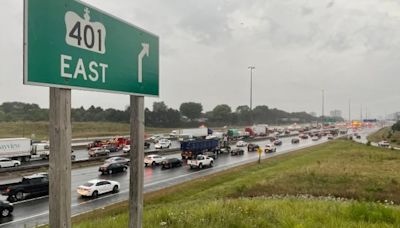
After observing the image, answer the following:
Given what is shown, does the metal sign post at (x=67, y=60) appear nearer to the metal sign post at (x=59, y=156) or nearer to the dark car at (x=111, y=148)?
the metal sign post at (x=59, y=156)

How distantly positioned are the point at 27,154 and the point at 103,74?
151ft

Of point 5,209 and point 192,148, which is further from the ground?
point 192,148

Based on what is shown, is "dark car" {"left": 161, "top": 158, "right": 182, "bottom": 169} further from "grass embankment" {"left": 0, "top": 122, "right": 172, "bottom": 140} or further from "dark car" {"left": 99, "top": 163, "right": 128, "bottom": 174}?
"grass embankment" {"left": 0, "top": 122, "right": 172, "bottom": 140}

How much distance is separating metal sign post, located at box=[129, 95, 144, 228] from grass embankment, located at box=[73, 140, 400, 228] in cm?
264

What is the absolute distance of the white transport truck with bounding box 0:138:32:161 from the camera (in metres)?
42.1

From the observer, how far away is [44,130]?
85.0 meters

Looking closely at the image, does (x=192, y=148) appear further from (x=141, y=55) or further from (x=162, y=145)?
(x=141, y=55)

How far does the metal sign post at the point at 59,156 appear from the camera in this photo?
3293 millimetres

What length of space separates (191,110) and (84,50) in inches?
5854

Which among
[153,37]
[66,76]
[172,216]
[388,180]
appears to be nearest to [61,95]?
[66,76]

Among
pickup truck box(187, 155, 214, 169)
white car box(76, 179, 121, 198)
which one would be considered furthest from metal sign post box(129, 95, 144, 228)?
pickup truck box(187, 155, 214, 169)

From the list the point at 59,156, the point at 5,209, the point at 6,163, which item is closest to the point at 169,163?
the point at 6,163

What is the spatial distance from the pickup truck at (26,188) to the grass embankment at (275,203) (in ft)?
25.3

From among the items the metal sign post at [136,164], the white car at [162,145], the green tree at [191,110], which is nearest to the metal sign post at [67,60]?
the metal sign post at [136,164]
